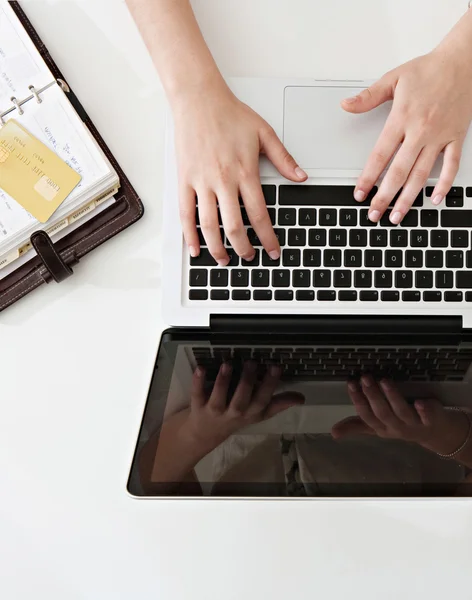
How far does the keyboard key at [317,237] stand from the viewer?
58cm

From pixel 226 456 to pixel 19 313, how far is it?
30cm

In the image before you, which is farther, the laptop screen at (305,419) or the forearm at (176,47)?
the forearm at (176,47)

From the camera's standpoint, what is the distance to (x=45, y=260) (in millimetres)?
600

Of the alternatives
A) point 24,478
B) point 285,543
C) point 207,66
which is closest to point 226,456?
point 285,543

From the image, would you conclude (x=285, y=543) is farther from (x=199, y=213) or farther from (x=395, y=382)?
(x=199, y=213)

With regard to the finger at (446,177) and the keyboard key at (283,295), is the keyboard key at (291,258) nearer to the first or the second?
the keyboard key at (283,295)

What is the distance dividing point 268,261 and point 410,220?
16cm

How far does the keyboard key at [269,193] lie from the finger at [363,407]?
22 centimetres

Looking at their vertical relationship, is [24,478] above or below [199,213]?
below

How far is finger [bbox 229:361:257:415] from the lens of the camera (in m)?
0.55

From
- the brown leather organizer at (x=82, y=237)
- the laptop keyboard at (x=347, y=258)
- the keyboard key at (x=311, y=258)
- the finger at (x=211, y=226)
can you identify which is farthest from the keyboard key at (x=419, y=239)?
the brown leather organizer at (x=82, y=237)

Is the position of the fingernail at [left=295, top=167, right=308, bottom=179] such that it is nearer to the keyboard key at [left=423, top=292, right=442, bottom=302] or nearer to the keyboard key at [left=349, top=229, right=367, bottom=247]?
the keyboard key at [left=349, top=229, right=367, bottom=247]

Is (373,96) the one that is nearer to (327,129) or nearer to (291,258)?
(327,129)

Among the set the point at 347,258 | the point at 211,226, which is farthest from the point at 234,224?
the point at 347,258
